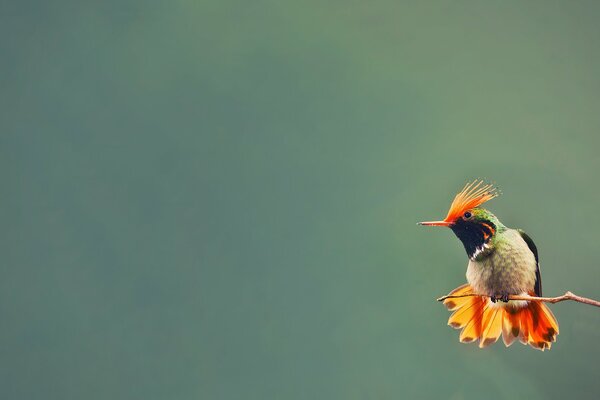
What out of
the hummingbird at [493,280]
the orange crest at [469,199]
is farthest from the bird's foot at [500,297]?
the orange crest at [469,199]

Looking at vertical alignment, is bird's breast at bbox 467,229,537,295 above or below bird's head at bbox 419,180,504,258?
below

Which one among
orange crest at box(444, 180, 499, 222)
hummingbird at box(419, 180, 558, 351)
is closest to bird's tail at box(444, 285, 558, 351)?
hummingbird at box(419, 180, 558, 351)

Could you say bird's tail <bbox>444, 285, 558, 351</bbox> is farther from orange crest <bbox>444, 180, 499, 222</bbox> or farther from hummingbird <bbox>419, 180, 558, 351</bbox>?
orange crest <bbox>444, 180, 499, 222</bbox>

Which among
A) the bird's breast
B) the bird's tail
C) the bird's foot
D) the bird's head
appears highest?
the bird's head

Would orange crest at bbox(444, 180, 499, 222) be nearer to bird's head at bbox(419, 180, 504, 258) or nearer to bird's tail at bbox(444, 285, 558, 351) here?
bird's head at bbox(419, 180, 504, 258)

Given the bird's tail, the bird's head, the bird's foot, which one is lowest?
the bird's tail

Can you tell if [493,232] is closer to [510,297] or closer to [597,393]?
[510,297]

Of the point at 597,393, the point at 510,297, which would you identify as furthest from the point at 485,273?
the point at 597,393

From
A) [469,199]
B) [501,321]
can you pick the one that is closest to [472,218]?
[469,199]

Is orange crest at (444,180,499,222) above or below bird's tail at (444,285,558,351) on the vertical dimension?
above

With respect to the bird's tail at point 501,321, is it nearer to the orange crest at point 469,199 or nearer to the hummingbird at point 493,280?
the hummingbird at point 493,280
